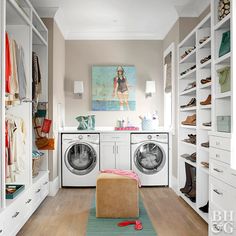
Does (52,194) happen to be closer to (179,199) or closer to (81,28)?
(179,199)

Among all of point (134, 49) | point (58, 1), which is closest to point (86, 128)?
point (134, 49)

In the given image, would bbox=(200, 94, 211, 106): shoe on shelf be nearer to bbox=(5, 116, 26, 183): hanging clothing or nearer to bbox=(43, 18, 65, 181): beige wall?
bbox=(5, 116, 26, 183): hanging clothing

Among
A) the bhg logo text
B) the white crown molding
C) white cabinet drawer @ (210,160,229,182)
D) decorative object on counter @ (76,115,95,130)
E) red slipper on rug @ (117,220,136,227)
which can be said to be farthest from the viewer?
the white crown molding

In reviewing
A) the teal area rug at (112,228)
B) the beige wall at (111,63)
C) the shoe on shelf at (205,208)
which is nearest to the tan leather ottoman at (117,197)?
the teal area rug at (112,228)

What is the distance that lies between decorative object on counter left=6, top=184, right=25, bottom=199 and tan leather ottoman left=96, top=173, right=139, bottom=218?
33.6 inches

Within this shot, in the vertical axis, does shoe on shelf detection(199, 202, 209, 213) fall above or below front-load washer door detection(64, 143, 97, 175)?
below

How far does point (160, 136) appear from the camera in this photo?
5.02 metres

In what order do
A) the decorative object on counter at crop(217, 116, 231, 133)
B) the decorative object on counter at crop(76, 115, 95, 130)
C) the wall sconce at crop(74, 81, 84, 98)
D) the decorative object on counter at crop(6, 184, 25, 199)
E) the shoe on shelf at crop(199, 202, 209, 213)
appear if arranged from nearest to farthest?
the decorative object on counter at crop(217, 116, 231, 133) < the decorative object on counter at crop(6, 184, 25, 199) < the shoe on shelf at crop(199, 202, 209, 213) < the decorative object on counter at crop(76, 115, 95, 130) < the wall sconce at crop(74, 81, 84, 98)

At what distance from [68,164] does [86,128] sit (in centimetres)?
70

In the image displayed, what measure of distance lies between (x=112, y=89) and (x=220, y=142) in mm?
3372

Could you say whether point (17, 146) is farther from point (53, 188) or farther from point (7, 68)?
point (53, 188)

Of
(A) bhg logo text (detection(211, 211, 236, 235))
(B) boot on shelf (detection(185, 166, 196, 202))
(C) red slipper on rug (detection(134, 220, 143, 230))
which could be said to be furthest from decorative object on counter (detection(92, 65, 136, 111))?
(A) bhg logo text (detection(211, 211, 236, 235))

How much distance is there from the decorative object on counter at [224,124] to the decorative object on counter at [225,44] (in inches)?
22.8

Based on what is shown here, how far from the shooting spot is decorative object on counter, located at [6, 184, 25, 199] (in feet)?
9.22
